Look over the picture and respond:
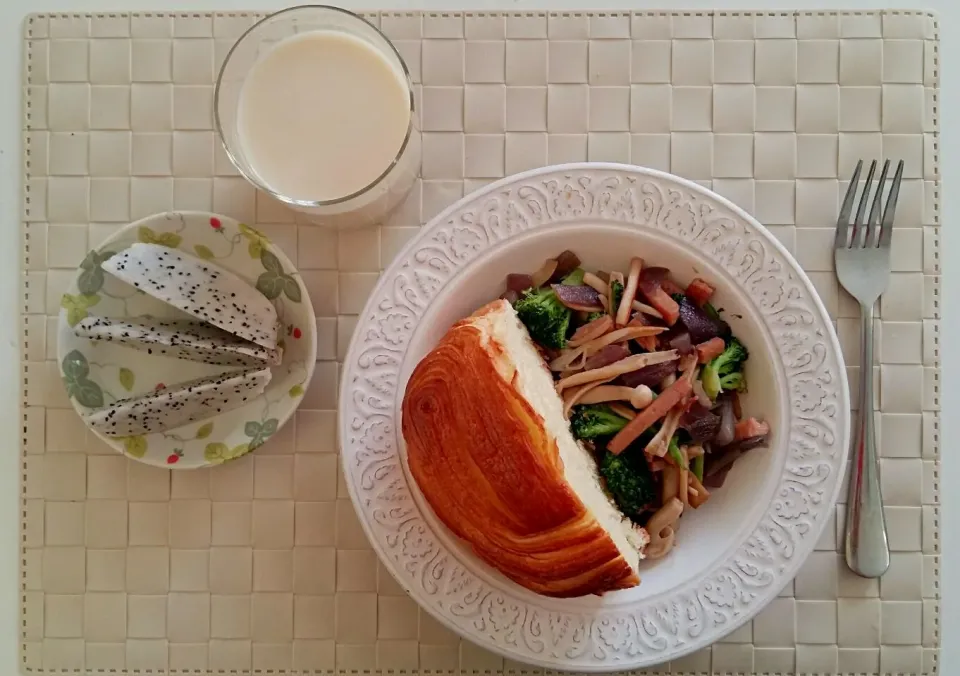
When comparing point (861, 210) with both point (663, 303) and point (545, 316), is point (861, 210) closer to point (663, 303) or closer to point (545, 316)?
point (663, 303)

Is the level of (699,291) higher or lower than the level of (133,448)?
higher

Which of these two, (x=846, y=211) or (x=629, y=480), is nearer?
(x=629, y=480)

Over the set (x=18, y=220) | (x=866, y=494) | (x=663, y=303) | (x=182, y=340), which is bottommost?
(x=866, y=494)

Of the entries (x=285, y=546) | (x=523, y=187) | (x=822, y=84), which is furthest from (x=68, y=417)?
(x=822, y=84)

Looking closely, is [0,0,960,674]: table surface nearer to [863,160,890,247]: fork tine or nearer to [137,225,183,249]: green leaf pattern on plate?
[863,160,890,247]: fork tine

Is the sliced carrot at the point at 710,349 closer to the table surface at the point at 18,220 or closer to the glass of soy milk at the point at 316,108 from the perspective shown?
the table surface at the point at 18,220

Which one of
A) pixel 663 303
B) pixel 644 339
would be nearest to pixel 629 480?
pixel 644 339
